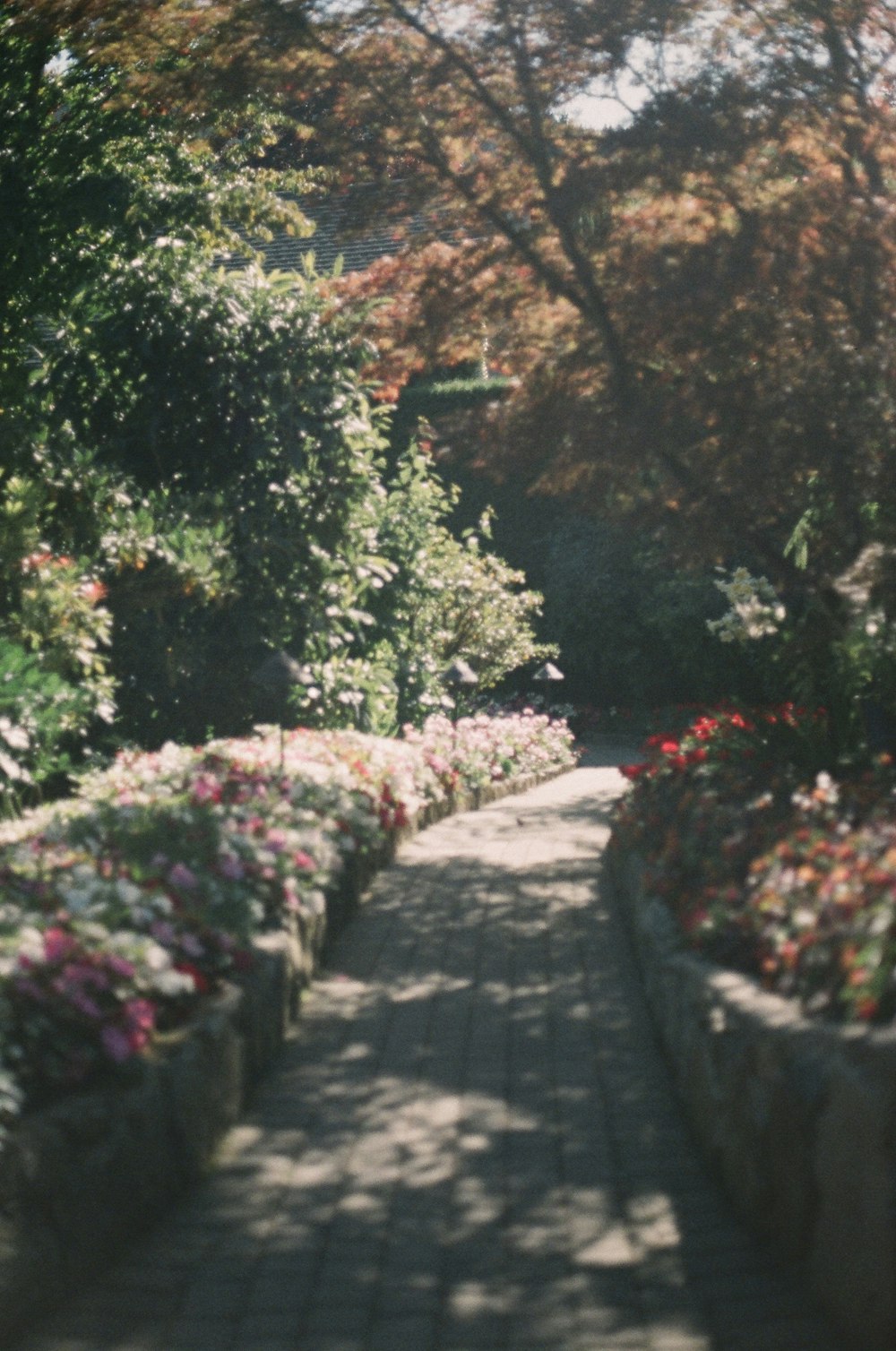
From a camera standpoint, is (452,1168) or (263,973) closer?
(452,1168)

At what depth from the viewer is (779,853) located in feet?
17.9

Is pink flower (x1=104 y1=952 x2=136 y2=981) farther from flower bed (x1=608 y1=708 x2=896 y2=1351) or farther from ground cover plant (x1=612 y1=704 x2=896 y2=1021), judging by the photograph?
ground cover plant (x1=612 y1=704 x2=896 y2=1021)

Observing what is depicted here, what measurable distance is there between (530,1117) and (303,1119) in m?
0.80

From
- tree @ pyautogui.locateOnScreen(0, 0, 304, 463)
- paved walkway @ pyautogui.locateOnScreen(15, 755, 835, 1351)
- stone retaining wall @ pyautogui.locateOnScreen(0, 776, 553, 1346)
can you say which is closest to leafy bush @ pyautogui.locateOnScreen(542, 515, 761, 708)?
tree @ pyautogui.locateOnScreen(0, 0, 304, 463)

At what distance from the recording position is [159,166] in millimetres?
13758

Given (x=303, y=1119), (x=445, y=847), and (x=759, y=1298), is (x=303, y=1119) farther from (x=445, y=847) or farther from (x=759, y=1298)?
(x=445, y=847)

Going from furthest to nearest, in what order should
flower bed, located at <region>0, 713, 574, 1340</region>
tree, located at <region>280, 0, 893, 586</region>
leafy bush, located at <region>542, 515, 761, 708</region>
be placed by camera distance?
1. leafy bush, located at <region>542, 515, 761, 708</region>
2. tree, located at <region>280, 0, 893, 586</region>
3. flower bed, located at <region>0, 713, 574, 1340</region>

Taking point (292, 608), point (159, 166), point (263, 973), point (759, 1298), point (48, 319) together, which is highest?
point (159, 166)

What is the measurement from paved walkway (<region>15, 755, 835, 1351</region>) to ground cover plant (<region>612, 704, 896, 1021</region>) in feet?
2.25

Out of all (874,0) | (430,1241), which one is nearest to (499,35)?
(874,0)

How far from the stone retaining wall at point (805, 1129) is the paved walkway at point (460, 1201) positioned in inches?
5.5

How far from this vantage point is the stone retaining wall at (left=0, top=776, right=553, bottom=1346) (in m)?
3.90

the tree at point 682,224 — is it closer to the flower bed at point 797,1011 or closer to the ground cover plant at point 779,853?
the ground cover plant at point 779,853

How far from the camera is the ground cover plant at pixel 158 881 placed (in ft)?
14.6
